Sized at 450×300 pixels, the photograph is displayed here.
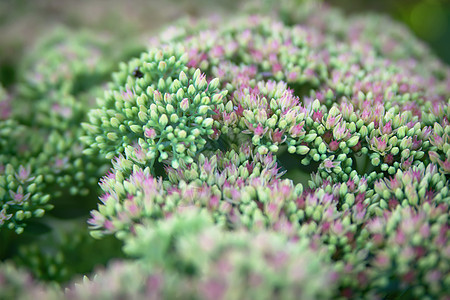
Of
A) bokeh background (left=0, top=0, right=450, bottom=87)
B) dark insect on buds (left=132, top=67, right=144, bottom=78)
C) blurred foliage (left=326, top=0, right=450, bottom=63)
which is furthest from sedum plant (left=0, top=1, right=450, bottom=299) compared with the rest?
blurred foliage (left=326, top=0, right=450, bottom=63)

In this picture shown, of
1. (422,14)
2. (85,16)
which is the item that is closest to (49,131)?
(85,16)

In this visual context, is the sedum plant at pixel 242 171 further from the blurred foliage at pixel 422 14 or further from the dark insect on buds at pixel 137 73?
the blurred foliage at pixel 422 14

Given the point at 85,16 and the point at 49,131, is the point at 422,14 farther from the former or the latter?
the point at 49,131

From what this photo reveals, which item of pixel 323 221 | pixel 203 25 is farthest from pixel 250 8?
pixel 323 221

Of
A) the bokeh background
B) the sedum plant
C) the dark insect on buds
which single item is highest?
the bokeh background

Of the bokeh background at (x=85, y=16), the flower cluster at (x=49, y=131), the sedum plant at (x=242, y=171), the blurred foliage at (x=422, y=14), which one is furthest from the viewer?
the blurred foliage at (x=422, y=14)

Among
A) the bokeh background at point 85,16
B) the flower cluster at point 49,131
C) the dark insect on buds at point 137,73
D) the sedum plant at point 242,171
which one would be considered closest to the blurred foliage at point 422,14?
the bokeh background at point 85,16

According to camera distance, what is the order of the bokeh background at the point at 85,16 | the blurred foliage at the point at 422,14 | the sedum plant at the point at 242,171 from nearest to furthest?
the sedum plant at the point at 242,171 → the bokeh background at the point at 85,16 → the blurred foliage at the point at 422,14

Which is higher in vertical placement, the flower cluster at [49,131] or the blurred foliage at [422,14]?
the blurred foliage at [422,14]

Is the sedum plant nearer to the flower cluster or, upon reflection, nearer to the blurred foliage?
the flower cluster

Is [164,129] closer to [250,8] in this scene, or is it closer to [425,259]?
[425,259]
